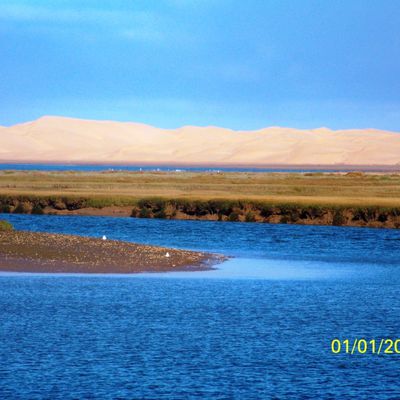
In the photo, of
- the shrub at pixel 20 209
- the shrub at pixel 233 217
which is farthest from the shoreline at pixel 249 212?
the shrub at pixel 20 209

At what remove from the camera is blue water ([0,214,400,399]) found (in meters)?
16.4

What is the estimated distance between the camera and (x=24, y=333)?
1994cm

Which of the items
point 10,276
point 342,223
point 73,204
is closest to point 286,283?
point 10,276

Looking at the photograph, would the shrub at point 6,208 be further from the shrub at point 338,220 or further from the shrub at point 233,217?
the shrub at point 338,220

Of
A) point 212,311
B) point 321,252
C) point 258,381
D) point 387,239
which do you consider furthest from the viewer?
point 387,239

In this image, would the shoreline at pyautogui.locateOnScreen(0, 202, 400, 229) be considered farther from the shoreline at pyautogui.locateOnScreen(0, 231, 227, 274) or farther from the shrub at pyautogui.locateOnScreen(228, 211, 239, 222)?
the shoreline at pyautogui.locateOnScreen(0, 231, 227, 274)

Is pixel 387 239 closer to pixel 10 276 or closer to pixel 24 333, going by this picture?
pixel 10 276

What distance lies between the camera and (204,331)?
20.6m

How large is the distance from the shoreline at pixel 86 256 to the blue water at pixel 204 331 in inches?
52.5

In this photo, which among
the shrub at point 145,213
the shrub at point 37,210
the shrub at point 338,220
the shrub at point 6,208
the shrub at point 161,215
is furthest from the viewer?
the shrub at point 6,208

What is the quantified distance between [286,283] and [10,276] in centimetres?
796

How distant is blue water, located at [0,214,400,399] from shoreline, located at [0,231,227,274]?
1333 millimetres

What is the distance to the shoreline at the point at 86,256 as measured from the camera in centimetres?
3109

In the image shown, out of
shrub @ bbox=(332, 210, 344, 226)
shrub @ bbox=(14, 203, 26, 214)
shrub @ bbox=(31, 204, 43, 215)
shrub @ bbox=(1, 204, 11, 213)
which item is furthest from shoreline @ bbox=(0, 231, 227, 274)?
shrub @ bbox=(1, 204, 11, 213)
